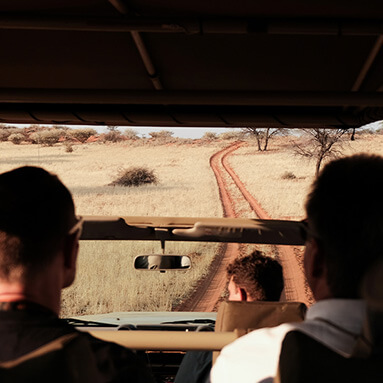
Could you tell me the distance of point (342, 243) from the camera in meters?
1.53

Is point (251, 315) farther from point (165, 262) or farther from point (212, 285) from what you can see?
point (212, 285)

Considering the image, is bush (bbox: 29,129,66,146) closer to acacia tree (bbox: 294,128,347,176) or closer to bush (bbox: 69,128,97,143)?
bush (bbox: 69,128,97,143)

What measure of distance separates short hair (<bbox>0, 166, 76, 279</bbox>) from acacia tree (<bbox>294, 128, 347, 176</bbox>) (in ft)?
125

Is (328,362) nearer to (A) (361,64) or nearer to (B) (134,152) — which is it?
(A) (361,64)

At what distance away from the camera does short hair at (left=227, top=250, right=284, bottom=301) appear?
131 inches

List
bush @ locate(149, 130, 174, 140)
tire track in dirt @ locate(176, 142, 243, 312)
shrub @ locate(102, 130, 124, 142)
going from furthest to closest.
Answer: bush @ locate(149, 130, 174, 140), shrub @ locate(102, 130, 124, 142), tire track in dirt @ locate(176, 142, 243, 312)

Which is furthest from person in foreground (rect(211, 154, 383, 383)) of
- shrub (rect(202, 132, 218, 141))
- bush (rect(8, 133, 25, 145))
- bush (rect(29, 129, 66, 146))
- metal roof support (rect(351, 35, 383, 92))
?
shrub (rect(202, 132, 218, 141))

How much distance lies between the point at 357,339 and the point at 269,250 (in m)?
24.8

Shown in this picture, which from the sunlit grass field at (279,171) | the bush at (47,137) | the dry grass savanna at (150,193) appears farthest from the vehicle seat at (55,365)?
the bush at (47,137)

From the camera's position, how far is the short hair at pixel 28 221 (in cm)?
158

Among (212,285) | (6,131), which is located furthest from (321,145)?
(6,131)

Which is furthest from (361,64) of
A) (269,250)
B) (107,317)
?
(269,250)

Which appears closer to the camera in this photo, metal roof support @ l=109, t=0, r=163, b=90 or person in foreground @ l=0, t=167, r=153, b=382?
person in foreground @ l=0, t=167, r=153, b=382

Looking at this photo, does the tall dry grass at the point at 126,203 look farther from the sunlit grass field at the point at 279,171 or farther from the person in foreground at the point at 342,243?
the person in foreground at the point at 342,243
